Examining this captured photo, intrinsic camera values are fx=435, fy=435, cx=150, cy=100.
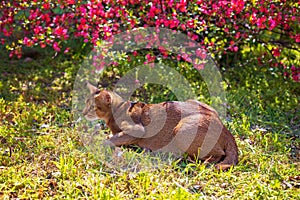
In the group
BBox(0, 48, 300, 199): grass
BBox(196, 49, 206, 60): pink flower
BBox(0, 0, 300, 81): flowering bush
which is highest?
BBox(0, 0, 300, 81): flowering bush

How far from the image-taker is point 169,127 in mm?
3791

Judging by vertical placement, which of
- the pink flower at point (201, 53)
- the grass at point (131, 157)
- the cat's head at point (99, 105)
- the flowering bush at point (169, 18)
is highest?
the flowering bush at point (169, 18)

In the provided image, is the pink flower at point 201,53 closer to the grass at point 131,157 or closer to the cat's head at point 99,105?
the grass at point 131,157

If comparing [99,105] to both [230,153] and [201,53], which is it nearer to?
[230,153]

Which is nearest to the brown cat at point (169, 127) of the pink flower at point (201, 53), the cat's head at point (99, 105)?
the cat's head at point (99, 105)

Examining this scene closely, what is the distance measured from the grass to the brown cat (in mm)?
135

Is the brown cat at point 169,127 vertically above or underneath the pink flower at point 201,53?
underneath

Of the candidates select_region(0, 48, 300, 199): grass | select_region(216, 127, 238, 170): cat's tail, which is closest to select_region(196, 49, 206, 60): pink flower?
select_region(0, 48, 300, 199): grass

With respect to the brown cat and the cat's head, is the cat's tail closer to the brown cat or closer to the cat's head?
the brown cat

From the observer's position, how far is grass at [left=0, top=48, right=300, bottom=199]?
3.29 metres

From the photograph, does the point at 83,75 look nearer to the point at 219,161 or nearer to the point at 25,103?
the point at 25,103

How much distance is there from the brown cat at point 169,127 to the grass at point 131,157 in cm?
14

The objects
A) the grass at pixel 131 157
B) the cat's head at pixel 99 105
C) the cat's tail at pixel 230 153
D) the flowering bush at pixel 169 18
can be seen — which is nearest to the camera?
the grass at pixel 131 157

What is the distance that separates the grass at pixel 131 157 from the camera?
10.8 feet
